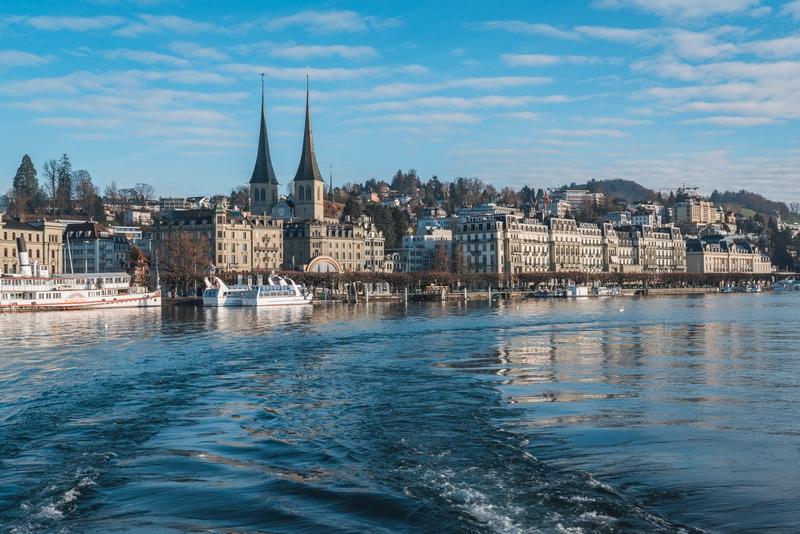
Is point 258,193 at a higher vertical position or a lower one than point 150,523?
higher

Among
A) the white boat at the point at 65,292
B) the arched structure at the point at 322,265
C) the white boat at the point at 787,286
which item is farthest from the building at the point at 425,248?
the white boat at the point at 787,286

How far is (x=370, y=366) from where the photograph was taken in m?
30.2

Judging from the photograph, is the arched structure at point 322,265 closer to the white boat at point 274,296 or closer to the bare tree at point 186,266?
the bare tree at point 186,266

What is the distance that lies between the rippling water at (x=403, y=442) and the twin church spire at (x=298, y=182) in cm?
11064

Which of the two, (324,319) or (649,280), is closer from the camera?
(324,319)

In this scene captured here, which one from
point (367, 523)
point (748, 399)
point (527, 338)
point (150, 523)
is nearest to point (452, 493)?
point (367, 523)

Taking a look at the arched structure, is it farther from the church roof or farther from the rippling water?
the rippling water

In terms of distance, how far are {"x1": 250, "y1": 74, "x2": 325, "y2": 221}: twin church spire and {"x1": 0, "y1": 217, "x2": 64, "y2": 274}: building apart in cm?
3704

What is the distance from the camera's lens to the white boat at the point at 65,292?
81.2 metres

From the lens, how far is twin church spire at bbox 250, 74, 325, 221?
142625 mm

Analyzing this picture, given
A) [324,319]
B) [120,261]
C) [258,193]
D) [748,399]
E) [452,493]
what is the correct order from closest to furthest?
[452,493], [748,399], [324,319], [120,261], [258,193]

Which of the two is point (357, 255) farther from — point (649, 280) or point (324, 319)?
point (324, 319)

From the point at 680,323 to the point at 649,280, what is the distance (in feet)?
364

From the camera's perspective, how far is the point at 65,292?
84.0 meters
